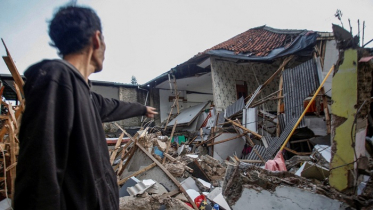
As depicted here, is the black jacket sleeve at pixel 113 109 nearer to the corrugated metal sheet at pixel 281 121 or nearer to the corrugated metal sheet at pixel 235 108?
the corrugated metal sheet at pixel 281 121

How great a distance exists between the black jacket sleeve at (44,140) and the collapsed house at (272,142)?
2.07m

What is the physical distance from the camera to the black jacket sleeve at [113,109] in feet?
4.63

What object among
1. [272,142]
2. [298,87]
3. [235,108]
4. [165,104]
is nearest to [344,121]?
[272,142]

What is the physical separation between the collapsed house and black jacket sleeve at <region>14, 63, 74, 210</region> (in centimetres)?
207

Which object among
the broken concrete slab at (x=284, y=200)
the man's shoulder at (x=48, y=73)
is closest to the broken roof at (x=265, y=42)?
the broken concrete slab at (x=284, y=200)

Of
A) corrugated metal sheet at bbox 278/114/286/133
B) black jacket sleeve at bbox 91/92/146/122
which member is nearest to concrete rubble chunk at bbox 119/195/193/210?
black jacket sleeve at bbox 91/92/146/122

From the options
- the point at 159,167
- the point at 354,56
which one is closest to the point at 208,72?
the point at 159,167

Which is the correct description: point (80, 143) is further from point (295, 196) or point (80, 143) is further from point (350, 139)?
point (350, 139)

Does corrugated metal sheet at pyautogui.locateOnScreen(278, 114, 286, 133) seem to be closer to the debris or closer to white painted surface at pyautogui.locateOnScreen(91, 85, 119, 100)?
the debris

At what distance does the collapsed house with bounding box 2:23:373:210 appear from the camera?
7.23 feet

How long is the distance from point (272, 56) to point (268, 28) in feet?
16.7

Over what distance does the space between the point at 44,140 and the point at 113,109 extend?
78 cm

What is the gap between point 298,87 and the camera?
5555 millimetres

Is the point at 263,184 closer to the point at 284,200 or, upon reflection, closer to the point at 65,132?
the point at 284,200
